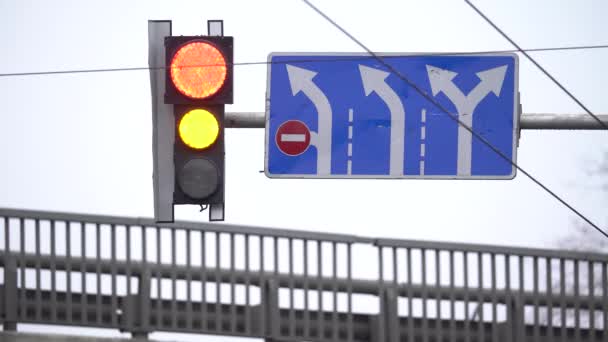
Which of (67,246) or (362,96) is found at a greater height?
(362,96)

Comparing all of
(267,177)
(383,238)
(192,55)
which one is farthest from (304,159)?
(383,238)

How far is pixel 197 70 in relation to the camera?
955 cm

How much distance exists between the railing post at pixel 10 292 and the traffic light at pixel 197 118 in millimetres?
5985

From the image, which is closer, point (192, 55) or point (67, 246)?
point (192, 55)

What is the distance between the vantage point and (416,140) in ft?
33.3

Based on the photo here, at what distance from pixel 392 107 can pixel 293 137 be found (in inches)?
24.8

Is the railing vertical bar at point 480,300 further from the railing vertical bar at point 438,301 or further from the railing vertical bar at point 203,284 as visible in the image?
the railing vertical bar at point 203,284

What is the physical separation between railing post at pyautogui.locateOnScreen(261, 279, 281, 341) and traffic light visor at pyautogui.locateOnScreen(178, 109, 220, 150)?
566 centimetres

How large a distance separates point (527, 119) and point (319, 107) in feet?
4.11

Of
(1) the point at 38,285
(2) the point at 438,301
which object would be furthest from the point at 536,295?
(1) the point at 38,285

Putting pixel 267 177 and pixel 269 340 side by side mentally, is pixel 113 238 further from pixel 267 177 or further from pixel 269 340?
pixel 267 177

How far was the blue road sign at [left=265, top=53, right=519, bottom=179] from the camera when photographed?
10133 millimetres

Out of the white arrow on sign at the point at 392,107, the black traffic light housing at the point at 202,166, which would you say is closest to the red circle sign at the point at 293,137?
the white arrow on sign at the point at 392,107

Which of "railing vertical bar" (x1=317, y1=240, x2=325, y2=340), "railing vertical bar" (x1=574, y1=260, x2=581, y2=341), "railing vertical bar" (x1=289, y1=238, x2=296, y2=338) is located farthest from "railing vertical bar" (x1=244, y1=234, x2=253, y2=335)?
"railing vertical bar" (x1=574, y1=260, x2=581, y2=341)
